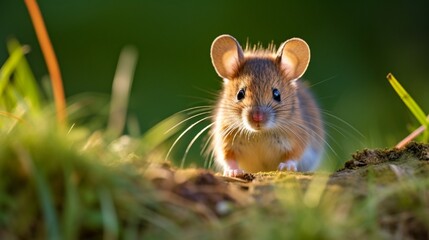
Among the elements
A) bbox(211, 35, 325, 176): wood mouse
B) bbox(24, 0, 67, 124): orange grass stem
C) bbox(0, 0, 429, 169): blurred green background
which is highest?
bbox(0, 0, 429, 169): blurred green background

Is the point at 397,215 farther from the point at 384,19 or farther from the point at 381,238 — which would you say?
the point at 384,19

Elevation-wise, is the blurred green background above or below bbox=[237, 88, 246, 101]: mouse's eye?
above

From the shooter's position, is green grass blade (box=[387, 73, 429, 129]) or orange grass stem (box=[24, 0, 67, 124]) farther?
green grass blade (box=[387, 73, 429, 129])

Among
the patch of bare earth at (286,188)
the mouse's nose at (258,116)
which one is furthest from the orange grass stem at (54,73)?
the mouse's nose at (258,116)

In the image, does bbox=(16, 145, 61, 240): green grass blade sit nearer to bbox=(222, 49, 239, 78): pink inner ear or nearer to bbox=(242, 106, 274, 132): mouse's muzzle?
bbox=(242, 106, 274, 132): mouse's muzzle

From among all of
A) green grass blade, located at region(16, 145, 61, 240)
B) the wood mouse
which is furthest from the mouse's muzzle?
green grass blade, located at region(16, 145, 61, 240)

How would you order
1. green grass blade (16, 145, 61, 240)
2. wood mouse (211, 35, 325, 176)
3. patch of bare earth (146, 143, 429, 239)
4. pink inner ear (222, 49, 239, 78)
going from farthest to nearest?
pink inner ear (222, 49, 239, 78)
wood mouse (211, 35, 325, 176)
patch of bare earth (146, 143, 429, 239)
green grass blade (16, 145, 61, 240)

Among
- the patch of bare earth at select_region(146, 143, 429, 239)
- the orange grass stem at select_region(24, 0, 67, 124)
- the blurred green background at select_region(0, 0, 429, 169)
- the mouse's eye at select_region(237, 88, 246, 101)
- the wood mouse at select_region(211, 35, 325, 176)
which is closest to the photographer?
the patch of bare earth at select_region(146, 143, 429, 239)

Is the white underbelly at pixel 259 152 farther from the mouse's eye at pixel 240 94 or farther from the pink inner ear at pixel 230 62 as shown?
the pink inner ear at pixel 230 62

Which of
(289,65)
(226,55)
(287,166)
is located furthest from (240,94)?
(287,166)

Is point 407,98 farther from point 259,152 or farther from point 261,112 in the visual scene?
point 259,152
